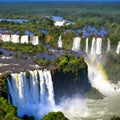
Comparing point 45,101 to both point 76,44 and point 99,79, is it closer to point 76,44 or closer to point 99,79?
point 99,79

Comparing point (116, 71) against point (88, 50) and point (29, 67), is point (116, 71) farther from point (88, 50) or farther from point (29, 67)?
point (29, 67)

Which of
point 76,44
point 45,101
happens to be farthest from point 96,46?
point 45,101

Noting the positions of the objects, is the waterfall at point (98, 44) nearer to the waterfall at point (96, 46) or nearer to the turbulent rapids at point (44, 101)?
the waterfall at point (96, 46)

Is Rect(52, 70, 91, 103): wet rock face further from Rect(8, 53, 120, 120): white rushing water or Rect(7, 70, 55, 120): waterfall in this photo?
Rect(7, 70, 55, 120): waterfall

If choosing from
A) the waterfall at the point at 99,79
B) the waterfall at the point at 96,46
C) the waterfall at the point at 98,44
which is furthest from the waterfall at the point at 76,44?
the waterfall at the point at 99,79

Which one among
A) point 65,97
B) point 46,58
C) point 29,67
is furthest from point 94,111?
point 46,58
